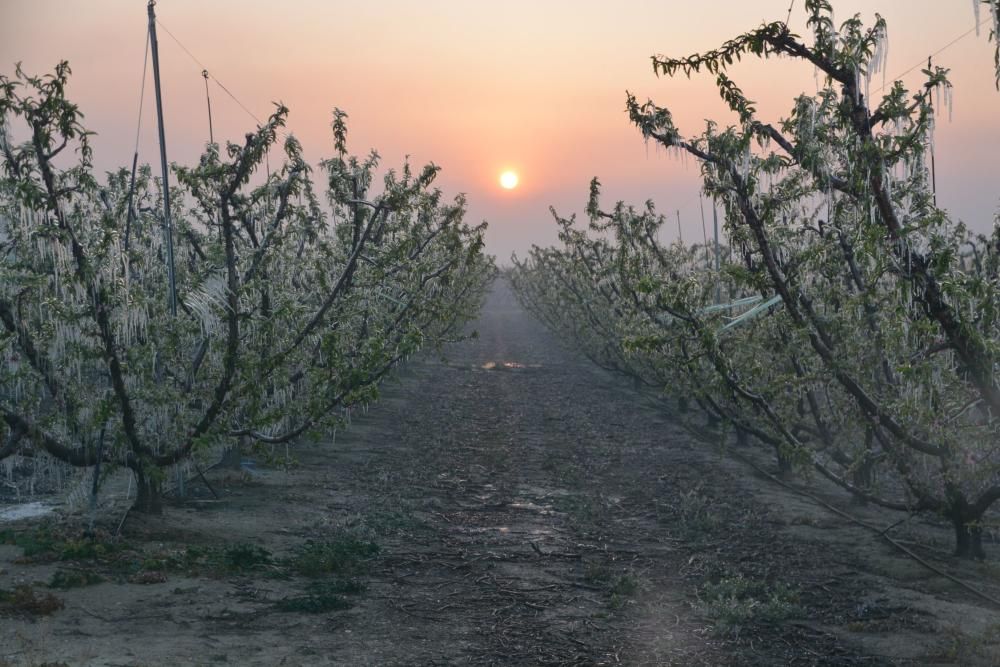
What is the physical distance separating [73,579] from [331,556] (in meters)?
2.75

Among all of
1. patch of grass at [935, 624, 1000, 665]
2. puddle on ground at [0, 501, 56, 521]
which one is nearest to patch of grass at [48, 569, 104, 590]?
puddle on ground at [0, 501, 56, 521]

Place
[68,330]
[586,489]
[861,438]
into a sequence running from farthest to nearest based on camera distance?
[586,489], [861,438], [68,330]

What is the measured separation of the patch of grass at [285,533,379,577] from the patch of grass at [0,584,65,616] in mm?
2558

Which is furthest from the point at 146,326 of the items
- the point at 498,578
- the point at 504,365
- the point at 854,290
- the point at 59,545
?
the point at 504,365

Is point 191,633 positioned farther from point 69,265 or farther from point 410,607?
→ point 69,265

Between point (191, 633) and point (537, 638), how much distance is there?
317cm

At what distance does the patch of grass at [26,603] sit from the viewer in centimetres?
816

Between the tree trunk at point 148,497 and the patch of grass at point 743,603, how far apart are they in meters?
7.07

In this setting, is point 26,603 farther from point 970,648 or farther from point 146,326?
point 970,648

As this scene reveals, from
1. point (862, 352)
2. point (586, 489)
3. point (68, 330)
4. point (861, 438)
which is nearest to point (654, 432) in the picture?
point (586, 489)

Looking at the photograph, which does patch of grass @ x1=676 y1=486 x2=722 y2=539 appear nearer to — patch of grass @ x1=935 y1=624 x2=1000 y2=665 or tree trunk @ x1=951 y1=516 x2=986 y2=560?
Result: tree trunk @ x1=951 y1=516 x2=986 y2=560

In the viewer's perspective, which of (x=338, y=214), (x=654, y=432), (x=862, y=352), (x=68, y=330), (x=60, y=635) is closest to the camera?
(x=60, y=635)

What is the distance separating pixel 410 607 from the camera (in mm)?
9031

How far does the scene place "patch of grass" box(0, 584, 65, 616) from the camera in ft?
26.8
